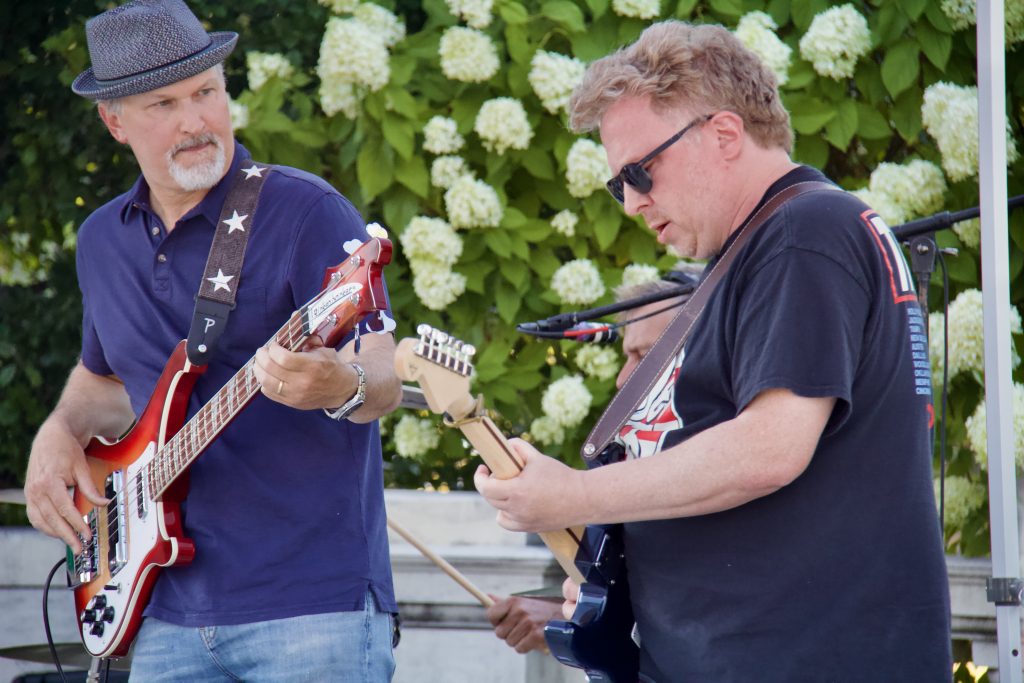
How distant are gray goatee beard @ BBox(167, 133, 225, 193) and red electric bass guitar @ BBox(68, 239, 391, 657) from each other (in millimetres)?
349

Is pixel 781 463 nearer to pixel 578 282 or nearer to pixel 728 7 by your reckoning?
pixel 578 282

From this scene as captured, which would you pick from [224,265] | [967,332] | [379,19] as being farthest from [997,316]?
[379,19]

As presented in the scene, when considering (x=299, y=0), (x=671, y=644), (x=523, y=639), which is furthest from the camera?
(x=299, y=0)

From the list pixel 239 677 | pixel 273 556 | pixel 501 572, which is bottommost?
pixel 501 572

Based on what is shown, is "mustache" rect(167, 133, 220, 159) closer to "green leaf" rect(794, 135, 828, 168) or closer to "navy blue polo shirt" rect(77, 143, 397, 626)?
"navy blue polo shirt" rect(77, 143, 397, 626)

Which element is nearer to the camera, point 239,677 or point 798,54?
point 239,677

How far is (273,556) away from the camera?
2.42 metres

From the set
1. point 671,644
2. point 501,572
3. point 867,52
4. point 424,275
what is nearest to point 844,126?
point 867,52

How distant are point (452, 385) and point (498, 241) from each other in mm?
1953

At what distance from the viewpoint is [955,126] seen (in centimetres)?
351

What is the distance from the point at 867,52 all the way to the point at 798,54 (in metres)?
0.19

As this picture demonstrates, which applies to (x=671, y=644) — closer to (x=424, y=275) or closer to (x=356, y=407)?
(x=356, y=407)

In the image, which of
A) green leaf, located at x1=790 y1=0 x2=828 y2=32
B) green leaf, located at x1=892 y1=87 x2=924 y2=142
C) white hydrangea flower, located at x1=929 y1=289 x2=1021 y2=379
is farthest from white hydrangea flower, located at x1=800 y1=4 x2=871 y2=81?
white hydrangea flower, located at x1=929 y1=289 x2=1021 y2=379

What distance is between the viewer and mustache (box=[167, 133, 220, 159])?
8.78 ft
